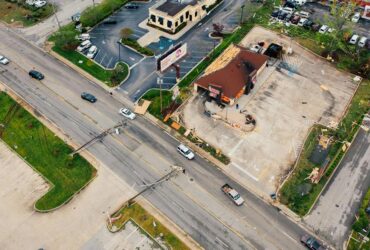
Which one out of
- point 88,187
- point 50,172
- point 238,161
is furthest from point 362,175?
point 50,172

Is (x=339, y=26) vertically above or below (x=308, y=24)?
above

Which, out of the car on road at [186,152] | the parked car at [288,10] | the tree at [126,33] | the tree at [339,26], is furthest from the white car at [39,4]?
the tree at [339,26]

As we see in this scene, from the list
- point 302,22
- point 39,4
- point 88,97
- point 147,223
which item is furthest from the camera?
point 39,4

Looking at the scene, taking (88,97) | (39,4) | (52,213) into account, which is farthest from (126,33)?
(52,213)

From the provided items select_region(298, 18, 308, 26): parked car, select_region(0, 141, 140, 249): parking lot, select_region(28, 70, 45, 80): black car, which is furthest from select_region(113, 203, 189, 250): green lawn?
select_region(298, 18, 308, 26): parked car

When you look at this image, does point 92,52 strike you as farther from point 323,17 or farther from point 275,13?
point 323,17

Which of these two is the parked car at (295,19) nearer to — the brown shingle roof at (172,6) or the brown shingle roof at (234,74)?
the brown shingle roof at (234,74)
